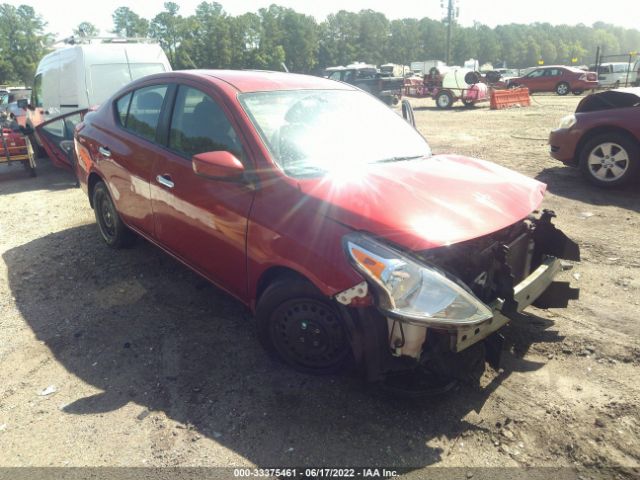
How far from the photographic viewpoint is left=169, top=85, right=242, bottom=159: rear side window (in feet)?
10.5

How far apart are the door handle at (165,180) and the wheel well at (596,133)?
6131mm

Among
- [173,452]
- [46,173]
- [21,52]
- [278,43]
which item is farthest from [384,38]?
[173,452]

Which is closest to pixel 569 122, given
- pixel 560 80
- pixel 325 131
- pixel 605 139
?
pixel 605 139

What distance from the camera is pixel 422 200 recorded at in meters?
2.69

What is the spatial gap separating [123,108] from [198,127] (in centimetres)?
146

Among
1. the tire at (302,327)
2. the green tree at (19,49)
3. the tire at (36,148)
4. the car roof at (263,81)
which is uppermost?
the green tree at (19,49)

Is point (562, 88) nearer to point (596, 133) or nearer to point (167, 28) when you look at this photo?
point (596, 133)

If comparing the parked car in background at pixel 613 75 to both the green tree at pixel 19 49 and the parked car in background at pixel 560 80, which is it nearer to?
the parked car in background at pixel 560 80

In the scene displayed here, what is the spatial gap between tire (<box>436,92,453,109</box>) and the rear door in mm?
18602

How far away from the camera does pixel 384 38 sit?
10381 centimetres

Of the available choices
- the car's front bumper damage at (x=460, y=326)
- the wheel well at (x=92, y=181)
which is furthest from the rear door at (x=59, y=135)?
the car's front bumper damage at (x=460, y=326)

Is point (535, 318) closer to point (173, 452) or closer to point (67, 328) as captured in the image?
point (173, 452)

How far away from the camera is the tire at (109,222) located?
479cm

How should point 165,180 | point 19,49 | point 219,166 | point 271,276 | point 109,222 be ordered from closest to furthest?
point 219,166 → point 271,276 → point 165,180 → point 109,222 → point 19,49
